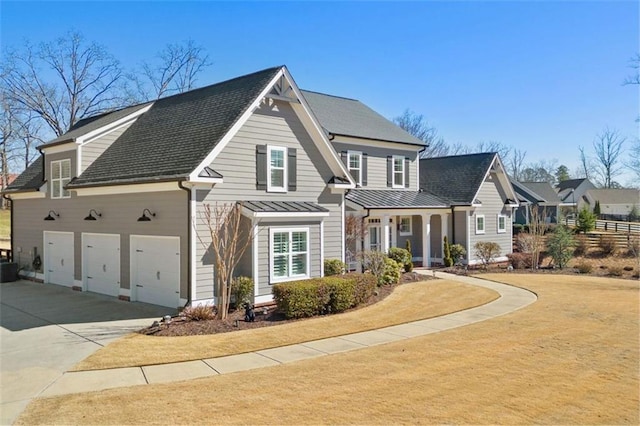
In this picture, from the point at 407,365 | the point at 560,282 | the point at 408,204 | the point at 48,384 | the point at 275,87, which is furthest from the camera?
the point at 408,204

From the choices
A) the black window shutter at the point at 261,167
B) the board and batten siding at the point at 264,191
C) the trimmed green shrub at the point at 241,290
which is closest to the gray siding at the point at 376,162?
the board and batten siding at the point at 264,191

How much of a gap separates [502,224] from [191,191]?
22.9 m

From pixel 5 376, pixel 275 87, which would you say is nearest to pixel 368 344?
pixel 5 376

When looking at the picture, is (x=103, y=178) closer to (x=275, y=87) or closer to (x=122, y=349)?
(x=275, y=87)

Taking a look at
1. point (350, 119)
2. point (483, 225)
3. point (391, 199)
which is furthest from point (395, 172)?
point (483, 225)

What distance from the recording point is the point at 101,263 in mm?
17719

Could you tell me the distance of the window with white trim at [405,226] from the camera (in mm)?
27075

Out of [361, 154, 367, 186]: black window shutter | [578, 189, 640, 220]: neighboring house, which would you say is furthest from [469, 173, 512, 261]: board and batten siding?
[578, 189, 640, 220]: neighboring house

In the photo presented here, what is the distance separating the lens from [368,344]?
10992mm

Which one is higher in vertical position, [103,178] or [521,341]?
[103,178]

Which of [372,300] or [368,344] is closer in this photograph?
[368,344]

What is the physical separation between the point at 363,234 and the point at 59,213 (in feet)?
42.8

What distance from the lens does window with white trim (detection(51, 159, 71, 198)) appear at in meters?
19.0

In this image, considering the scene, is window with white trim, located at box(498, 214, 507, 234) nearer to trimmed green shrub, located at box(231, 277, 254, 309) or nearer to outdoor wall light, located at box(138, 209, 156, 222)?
trimmed green shrub, located at box(231, 277, 254, 309)
